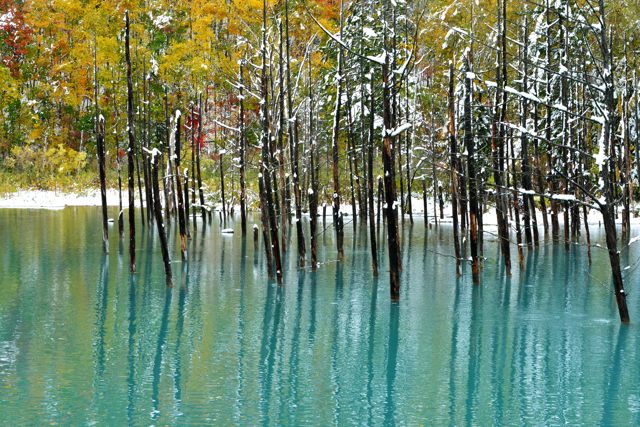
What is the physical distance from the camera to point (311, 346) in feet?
59.7

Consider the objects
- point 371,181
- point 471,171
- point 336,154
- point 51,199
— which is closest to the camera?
point 471,171

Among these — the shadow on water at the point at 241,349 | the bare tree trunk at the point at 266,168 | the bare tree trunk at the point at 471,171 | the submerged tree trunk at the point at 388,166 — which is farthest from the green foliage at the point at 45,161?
the submerged tree trunk at the point at 388,166

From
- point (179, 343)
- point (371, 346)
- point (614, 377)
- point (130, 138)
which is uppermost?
point (130, 138)

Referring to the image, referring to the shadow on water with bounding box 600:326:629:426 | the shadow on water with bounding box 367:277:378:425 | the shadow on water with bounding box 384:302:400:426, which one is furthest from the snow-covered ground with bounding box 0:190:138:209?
the shadow on water with bounding box 600:326:629:426

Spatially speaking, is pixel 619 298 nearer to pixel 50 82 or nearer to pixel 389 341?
pixel 389 341

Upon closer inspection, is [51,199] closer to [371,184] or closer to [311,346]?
[371,184]

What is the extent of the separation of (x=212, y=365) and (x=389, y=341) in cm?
423


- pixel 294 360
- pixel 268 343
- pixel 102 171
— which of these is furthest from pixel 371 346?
pixel 102 171

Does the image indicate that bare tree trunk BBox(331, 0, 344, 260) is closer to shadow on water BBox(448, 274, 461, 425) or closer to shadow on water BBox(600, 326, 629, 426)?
shadow on water BBox(448, 274, 461, 425)

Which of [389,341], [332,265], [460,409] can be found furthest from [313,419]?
[332,265]

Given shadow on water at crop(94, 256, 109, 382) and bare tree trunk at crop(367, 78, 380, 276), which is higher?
bare tree trunk at crop(367, 78, 380, 276)

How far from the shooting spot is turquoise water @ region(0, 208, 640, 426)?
13578 mm

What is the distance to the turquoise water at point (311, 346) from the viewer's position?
1358 centimetres

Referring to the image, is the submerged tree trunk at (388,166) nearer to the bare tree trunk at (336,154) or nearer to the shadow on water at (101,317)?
the bare tree trunk at (336,154)
